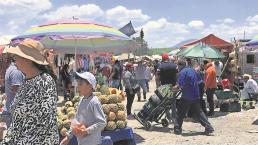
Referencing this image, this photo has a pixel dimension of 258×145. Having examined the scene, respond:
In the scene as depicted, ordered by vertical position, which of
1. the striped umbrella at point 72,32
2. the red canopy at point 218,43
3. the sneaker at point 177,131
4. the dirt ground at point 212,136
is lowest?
the dirt ground at point 212,136

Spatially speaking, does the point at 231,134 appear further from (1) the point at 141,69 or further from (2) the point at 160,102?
(1) the point at 141,69

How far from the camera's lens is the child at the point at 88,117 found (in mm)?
4891

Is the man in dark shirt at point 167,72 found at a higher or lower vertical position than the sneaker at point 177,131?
higher

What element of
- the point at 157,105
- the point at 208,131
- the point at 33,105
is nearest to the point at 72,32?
the point at 157,105

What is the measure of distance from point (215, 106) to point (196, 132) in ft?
14.5

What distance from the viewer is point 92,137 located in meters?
4.97

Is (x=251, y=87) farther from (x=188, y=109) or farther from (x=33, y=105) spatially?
(x=33, y=105)

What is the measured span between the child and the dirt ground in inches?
188

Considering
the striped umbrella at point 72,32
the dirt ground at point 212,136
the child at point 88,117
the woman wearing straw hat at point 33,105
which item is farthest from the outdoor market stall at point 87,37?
the woman wearing straw hat at point 33,105

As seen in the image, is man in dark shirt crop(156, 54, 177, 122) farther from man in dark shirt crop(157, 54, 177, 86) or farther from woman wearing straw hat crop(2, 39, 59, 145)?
woman wearing straw hat crop(2, 39, 59, 145)

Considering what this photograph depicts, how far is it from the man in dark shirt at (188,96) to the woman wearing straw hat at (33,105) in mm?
6589

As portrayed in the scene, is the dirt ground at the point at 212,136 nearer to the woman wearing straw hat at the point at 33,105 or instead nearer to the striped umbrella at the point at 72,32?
the striped umbrella at the point at 72,32

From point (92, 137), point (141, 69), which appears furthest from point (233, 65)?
point (92, 137)

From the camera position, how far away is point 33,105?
3742 mm
